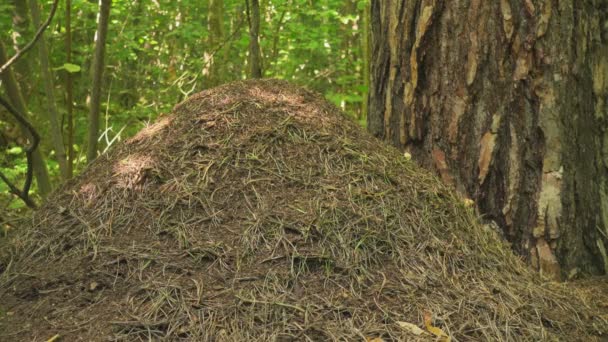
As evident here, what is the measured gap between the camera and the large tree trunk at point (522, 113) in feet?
10.3

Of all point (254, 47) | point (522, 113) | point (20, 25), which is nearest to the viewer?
point (522, 113)

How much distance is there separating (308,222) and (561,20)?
5.91 ft

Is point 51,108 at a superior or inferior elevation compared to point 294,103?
inferior

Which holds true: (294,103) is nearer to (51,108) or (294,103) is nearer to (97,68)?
(97,68)

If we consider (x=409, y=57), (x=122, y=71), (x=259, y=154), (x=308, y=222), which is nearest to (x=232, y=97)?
(x=259, y=154)

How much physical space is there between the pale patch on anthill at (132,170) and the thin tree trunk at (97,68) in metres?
1.69

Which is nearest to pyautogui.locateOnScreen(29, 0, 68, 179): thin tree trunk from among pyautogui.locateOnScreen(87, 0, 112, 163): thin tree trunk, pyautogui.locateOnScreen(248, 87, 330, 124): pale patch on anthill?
pyautogui.locateOnScreen(87, 0, 112, 163): thin tree trunk

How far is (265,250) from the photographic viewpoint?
7.75 ft

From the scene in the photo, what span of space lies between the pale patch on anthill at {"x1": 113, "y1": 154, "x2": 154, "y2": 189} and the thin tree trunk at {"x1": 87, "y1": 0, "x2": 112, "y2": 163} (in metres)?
1.69

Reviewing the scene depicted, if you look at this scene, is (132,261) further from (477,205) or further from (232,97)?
(477,205)

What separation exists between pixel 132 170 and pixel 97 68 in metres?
1.89

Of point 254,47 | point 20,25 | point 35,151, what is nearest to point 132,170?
point 254,47

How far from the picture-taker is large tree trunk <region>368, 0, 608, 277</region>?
3.12m

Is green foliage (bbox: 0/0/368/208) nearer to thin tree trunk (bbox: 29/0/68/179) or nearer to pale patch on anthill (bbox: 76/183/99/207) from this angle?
thin tree trunk (bbox: 29/0/68/179)
